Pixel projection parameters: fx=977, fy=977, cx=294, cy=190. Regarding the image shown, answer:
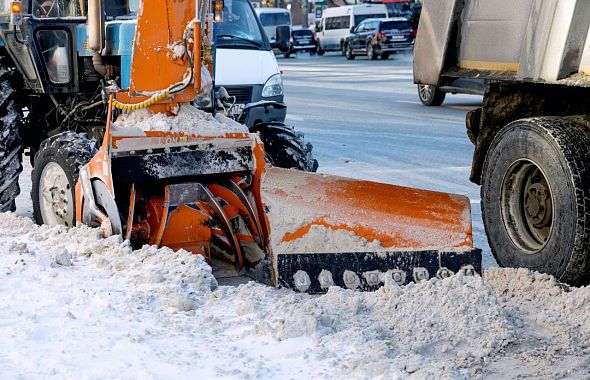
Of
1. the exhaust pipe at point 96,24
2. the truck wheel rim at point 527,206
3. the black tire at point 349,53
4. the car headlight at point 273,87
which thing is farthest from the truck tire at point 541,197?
the black tire at point 349,53

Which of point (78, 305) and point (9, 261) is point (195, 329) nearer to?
point (78, 305)

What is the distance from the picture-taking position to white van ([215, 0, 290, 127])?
35.6ft

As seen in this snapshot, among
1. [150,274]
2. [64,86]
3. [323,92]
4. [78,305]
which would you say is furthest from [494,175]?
[323,92]

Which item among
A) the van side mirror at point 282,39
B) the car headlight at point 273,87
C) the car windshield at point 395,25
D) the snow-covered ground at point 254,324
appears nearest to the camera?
the snow-covered ground at point 254,324

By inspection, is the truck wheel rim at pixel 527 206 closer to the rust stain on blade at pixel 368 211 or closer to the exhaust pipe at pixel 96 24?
the rust stain on blade at pixel 368 211

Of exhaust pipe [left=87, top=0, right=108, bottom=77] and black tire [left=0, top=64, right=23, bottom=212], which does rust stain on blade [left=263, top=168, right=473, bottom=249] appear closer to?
exhaust pipe [left=87, top=0, right=108, bottom=77]

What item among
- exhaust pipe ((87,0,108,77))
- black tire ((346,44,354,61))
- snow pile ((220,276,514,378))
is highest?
exhaust pipe ((87,0,108,77))

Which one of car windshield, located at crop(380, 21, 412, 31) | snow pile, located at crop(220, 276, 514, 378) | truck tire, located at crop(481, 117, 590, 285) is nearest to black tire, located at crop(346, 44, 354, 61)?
car windshield, located at crop(380, 21, 412, 31)

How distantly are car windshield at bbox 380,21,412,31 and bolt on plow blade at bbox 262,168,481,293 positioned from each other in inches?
1208

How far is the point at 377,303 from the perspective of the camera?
16.0 feet

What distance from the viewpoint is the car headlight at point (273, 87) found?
11008 mm

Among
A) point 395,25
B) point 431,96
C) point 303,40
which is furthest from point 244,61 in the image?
point 303,40

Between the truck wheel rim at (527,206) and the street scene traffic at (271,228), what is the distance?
0.01m

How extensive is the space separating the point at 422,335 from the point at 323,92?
55.3 ft
